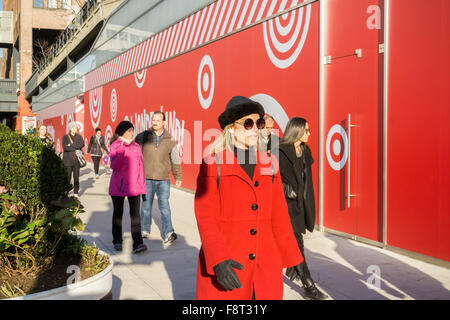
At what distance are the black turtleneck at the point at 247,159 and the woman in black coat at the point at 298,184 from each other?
197cm

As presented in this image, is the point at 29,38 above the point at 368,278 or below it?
above

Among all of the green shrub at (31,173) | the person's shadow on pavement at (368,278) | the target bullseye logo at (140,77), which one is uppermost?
the target bullseye logo at (140,77)

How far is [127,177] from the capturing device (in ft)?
20.2

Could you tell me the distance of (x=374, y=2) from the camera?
656 cm

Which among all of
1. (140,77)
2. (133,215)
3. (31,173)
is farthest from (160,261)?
(140,77)

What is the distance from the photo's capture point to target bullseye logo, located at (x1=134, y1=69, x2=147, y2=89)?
15389 millimetres

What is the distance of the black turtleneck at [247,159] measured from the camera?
2627 millimetres

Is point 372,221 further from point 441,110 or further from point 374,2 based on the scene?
point 374,2

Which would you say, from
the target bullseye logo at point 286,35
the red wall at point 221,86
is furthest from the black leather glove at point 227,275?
the target bullseye logo at point 286,35

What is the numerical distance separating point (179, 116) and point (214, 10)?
319 centimetres

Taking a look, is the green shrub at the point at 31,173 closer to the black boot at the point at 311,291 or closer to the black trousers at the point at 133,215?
the black trousers at the point at 133,215

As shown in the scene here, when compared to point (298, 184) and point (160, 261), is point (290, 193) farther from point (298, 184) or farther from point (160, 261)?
point (160, 261)

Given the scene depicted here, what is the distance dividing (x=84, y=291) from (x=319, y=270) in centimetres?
299

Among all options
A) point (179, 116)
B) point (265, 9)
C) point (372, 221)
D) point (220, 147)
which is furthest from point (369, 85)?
point (179, 116)
